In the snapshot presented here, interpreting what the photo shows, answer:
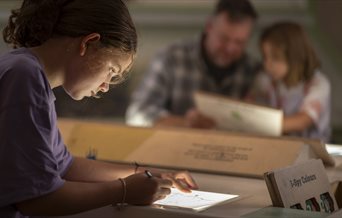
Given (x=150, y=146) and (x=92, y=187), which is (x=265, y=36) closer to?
(x=150, y=146)

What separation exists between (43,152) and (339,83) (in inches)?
145

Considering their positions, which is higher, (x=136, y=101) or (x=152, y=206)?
(x=152, y=206)

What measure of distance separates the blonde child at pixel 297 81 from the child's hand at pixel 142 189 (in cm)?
265

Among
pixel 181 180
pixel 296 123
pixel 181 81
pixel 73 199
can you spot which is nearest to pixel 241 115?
pixel 296 123

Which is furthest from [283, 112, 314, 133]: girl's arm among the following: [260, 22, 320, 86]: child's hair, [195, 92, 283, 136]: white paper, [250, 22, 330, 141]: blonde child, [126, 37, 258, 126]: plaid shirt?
[195, 92, 283, 136]: white paper

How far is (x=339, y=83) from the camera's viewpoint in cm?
489

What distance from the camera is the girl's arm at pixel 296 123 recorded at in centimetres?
415

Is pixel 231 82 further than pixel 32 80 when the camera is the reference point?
Yes

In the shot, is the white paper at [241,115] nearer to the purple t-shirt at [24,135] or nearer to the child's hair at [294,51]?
the child's hair at [294,51]

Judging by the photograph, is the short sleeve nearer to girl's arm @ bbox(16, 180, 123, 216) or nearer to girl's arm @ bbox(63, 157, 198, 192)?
girl's arm @ bbox(16, 180, 123, 216)

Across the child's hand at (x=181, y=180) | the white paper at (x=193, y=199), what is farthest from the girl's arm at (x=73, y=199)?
the child's hand at (x=181, y=180)

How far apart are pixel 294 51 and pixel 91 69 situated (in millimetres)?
Answer: 2813

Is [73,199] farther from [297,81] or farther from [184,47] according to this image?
[184,47]

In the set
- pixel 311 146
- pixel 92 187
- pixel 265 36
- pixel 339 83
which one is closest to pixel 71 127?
pixel 311 146
